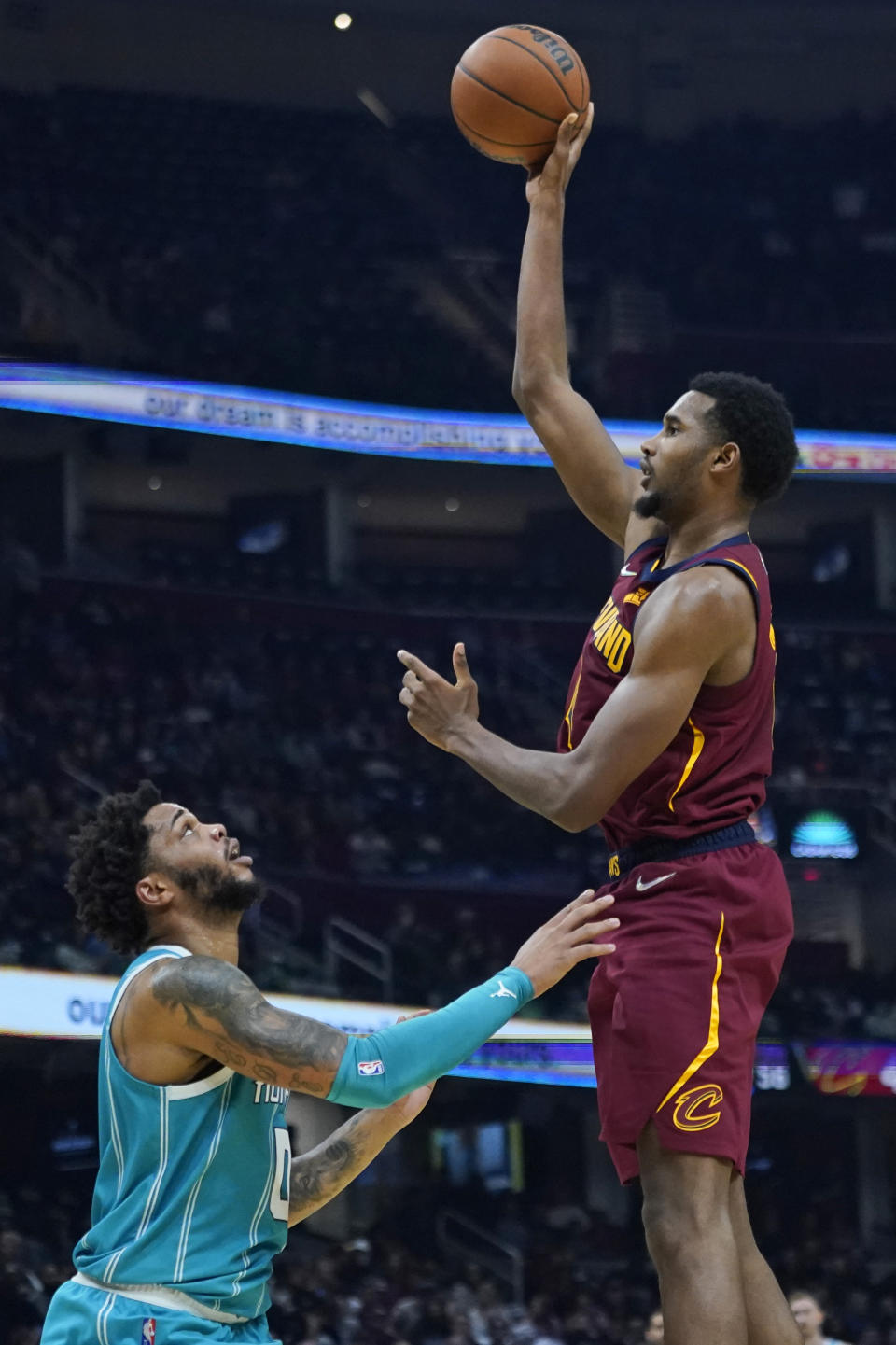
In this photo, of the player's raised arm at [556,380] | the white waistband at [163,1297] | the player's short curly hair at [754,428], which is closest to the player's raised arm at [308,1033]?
the white waistband at [163,1297]

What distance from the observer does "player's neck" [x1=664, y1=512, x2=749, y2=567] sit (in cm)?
354

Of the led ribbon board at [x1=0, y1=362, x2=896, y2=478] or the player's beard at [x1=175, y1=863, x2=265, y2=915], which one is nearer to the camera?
the player's beard at [x1=175, y1=863, x2=265, y2=915]

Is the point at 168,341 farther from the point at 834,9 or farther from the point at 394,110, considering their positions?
the point at 834,9

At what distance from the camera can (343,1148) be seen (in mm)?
3729

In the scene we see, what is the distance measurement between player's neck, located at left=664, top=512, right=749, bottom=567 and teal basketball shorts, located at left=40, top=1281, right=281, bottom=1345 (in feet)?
5.57

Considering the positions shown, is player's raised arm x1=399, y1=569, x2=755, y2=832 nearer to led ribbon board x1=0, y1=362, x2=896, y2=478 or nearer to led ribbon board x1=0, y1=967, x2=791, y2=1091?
led ribbon board x1=0, y1=967, x2=791, y2=1091

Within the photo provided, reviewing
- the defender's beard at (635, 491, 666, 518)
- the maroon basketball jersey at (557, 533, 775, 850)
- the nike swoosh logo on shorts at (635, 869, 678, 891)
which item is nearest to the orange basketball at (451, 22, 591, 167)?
the defender's beard at (635, 491, 666, 518)

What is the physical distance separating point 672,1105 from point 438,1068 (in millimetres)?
434

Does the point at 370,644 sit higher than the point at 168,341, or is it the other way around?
the point at 168,341

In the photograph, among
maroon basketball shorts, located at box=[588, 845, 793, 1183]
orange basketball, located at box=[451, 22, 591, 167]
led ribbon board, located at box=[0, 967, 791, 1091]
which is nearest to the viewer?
maroon basketball shorts, located at box=[588, 845, 793, 1183]

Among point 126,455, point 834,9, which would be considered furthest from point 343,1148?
point 834,9

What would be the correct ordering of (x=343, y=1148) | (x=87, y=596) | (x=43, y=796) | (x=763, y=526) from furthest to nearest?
1. (x=763, y=526)
2. (x=87, y=596)
3. (x=43, y=796)
4. (x=343, y=1148)

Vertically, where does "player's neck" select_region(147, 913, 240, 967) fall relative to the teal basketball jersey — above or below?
above

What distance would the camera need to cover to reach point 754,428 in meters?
3.55
